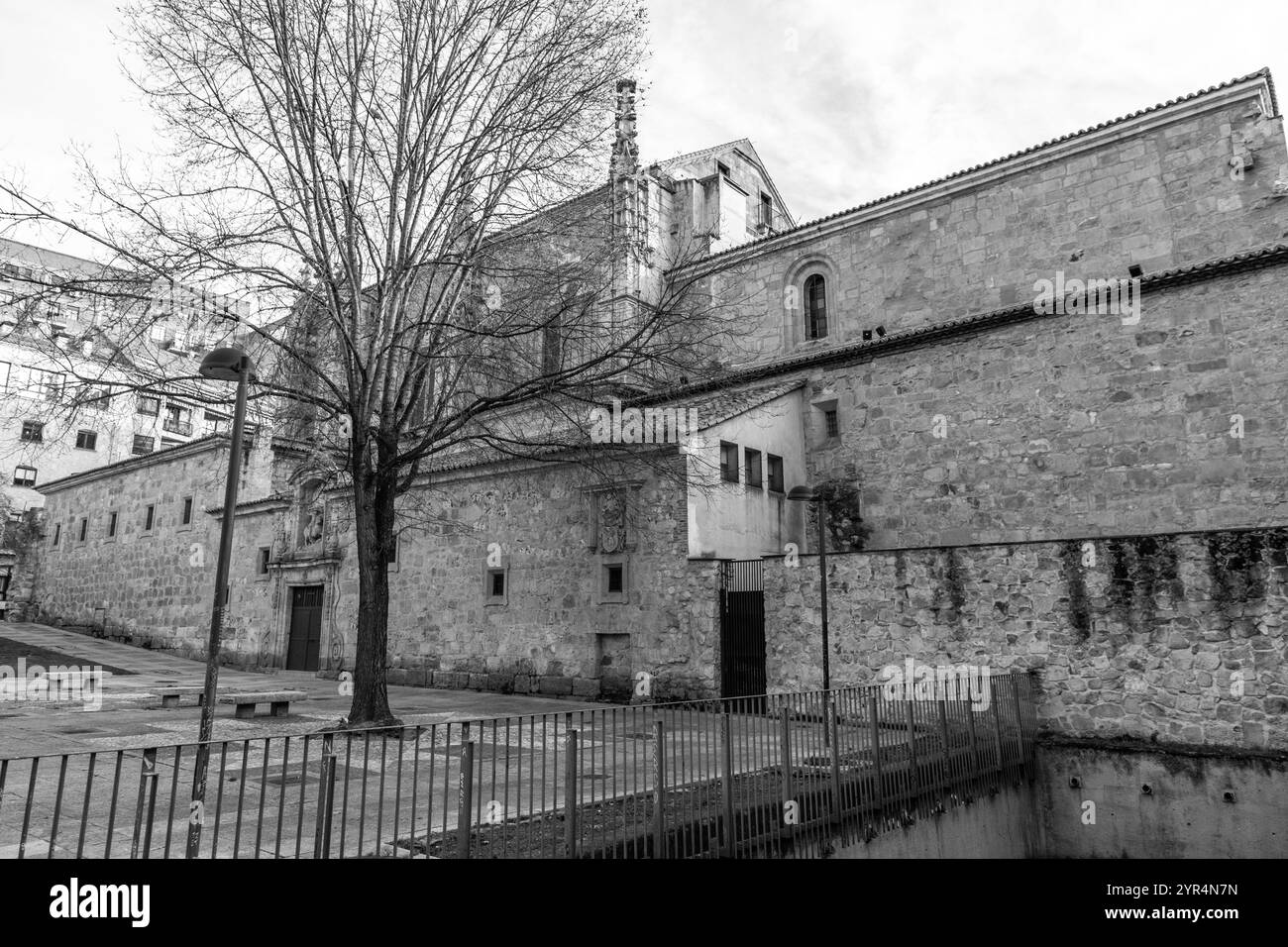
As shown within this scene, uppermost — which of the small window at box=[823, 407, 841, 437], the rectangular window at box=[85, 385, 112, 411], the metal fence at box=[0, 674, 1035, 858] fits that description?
the small window at box=[823, 407, 841, 437]

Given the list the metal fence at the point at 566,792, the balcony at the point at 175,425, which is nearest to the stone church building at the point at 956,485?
the balcony at the point at 175,425

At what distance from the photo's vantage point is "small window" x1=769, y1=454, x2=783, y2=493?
17.8m

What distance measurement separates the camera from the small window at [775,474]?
1783 cm

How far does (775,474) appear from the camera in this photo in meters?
18.0

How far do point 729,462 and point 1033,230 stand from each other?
9361 mm

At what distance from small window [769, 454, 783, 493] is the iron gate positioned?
332 cm

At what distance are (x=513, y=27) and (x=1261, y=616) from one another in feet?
45.6

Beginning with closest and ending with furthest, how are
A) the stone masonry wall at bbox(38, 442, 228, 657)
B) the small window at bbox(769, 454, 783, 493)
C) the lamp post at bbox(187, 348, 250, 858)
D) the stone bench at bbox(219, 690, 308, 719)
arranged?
the lamp post at bbox(187, 348, 250, 858), the stone bench at bbox(219, 690, 308, 719), the small window at bbox(769, 454, 783, 493), the stone masonry wall at bbox(38, 442, 228, 657)

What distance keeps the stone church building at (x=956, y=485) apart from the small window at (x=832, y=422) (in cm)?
5

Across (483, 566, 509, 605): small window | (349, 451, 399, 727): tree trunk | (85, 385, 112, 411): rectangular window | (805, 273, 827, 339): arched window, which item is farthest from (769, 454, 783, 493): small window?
(85, 385, 112, 411): rectangular window

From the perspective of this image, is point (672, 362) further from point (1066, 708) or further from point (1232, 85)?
point (1232, 85)

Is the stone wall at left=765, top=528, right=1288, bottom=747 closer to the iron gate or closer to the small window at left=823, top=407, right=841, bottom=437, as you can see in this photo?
the iron gate
